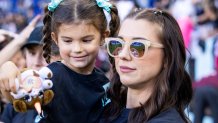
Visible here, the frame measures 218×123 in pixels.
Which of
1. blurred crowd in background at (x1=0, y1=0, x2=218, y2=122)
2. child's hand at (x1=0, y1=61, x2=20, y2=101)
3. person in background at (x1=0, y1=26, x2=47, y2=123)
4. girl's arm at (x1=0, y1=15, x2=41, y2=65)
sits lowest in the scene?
blurred crowd in background at (x1=0, y1=0, x2=218, y2=122)

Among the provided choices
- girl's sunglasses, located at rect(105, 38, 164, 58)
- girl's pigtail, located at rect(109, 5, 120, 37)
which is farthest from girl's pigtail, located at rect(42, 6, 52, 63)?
girl's sunglasses, located at rect(105, 38, 164, 58)

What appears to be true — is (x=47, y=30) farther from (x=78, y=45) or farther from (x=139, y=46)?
(x=139, y=46)

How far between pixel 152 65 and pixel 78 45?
Result: 1.91 ft

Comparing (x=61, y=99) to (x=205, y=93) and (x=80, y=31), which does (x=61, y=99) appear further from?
(x=205, y=93)

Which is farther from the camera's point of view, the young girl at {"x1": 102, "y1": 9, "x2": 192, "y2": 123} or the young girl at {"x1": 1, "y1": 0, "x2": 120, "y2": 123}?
the young girl at {"x1": 1, "y1": 0, "x2": 120, "y2": 123}

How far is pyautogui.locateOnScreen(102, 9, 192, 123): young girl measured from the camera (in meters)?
2.79

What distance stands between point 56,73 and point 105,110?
0.31m

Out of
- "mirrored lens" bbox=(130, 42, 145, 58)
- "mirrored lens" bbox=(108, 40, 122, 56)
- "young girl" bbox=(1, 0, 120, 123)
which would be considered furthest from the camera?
"young girl" bbox=(1, 0, 120, 123)

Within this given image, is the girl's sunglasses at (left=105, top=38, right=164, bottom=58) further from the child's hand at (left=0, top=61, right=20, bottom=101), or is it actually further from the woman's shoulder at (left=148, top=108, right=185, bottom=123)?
the child's hand at (left=0, top=61, right=20, bottom=101)

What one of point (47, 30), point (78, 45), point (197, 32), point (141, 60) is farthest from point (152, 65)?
point (197, 32)

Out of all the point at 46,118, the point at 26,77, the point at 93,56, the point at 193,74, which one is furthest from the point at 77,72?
the point at 193,74

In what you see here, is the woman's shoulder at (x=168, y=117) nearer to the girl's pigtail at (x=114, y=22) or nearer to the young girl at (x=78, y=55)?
the young girl at (x=78, y=55)

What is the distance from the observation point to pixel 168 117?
2.68 meters

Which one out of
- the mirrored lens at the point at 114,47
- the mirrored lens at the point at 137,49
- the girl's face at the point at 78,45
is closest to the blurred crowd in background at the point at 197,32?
the girl's face at the point at 78,45
